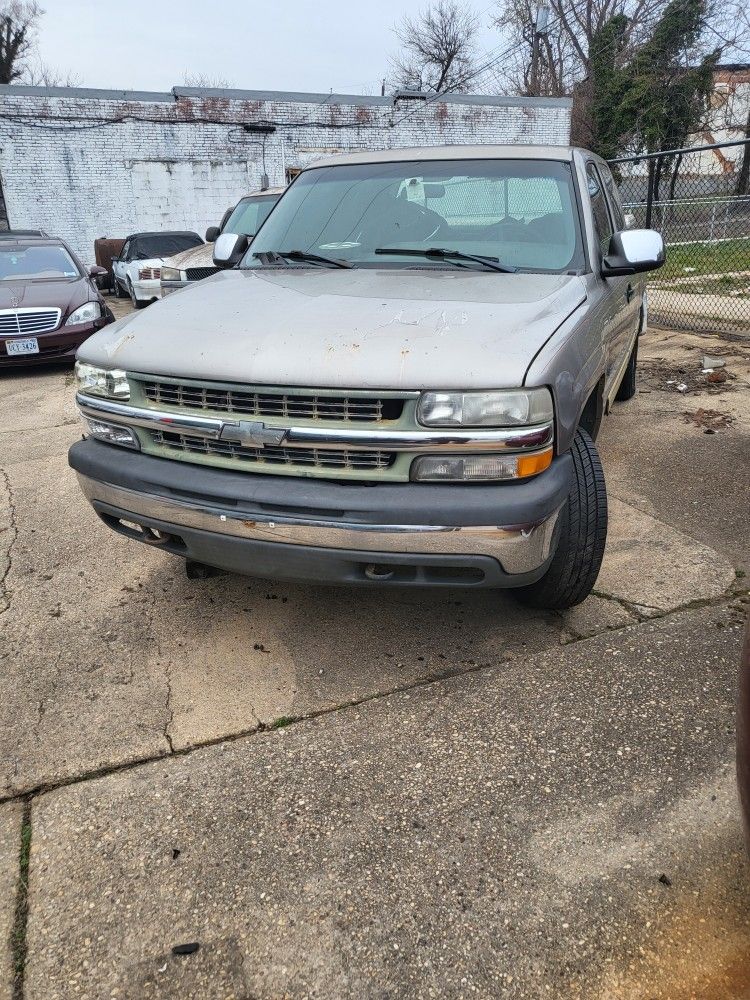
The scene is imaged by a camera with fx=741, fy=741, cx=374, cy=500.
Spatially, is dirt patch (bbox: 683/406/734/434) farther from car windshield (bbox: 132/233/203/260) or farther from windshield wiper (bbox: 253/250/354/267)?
car windshield (bbox: 132/233/203/260)

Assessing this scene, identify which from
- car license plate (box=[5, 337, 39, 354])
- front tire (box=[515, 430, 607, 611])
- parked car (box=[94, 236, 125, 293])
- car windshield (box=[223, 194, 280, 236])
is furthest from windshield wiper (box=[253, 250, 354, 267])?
parked car (box=[94, 236, 125, 293])

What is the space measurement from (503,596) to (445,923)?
162 cm

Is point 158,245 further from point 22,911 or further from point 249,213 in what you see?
point 22,911

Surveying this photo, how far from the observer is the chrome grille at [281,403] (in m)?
2.34

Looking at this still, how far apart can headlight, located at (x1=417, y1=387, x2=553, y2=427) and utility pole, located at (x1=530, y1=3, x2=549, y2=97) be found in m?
34.5

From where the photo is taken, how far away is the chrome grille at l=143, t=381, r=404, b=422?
7.68 ft

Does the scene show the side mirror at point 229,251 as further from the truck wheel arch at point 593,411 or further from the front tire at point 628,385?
the front tire at point 628,385

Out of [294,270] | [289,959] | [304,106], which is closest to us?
[289,959]

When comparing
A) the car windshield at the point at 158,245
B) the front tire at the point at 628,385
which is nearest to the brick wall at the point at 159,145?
the car windshield at the point at 158,245

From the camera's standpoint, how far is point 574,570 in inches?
113

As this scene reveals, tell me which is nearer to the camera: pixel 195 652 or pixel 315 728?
pixel 315 728

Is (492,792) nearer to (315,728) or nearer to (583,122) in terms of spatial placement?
(315,728)

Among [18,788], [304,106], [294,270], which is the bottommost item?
[18,788]

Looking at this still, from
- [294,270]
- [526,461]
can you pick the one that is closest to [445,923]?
[526,461]
